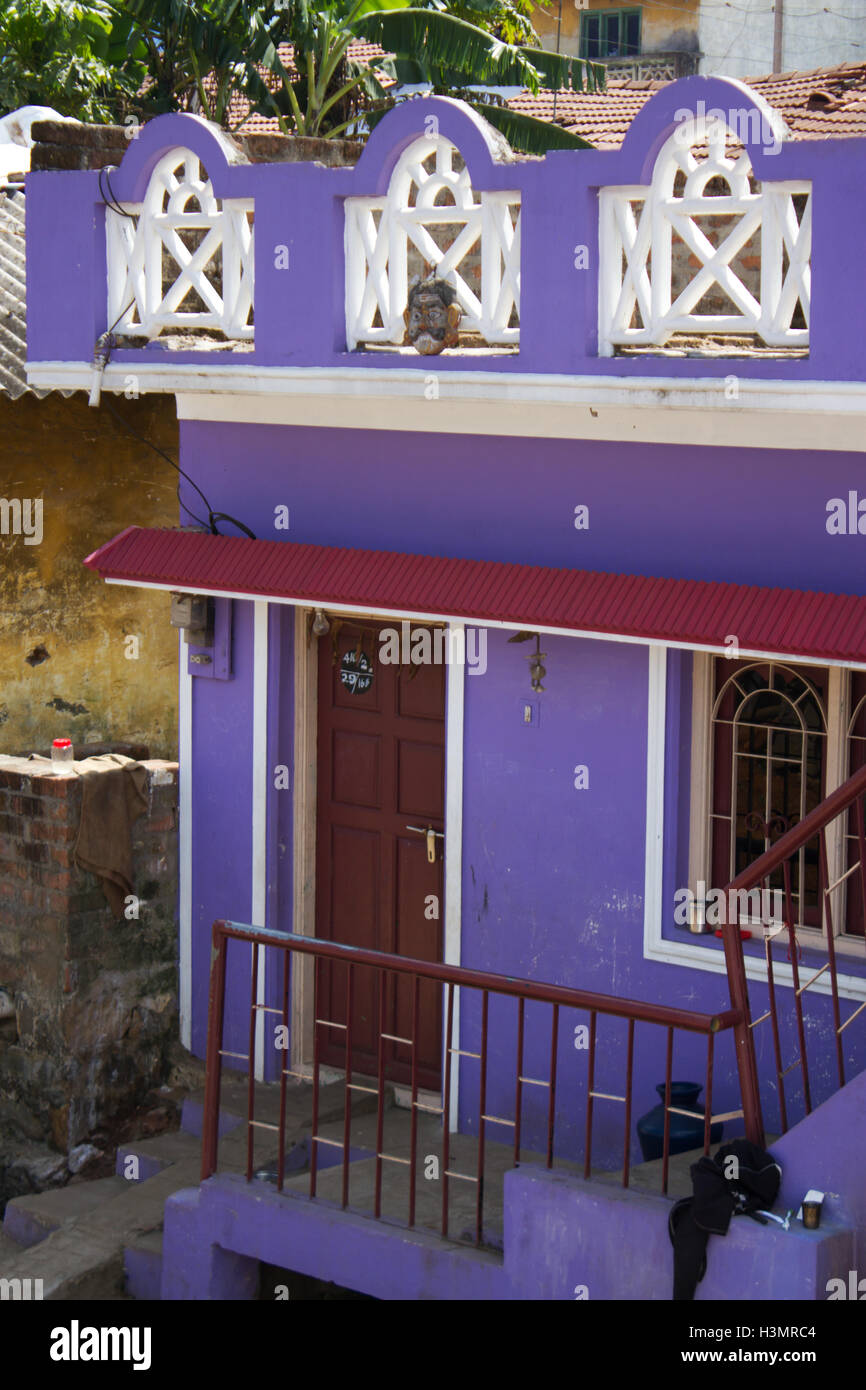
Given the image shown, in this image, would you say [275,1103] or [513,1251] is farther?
[275,1103]

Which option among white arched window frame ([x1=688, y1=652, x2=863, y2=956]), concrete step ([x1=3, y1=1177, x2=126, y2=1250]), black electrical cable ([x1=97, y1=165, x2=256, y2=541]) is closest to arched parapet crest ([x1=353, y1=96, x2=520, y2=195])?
black electrical cable ([x1=97, y1=165, x2=256, y2=541])

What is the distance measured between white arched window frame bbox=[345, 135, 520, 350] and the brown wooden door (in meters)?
1.77

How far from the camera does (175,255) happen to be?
302 inches

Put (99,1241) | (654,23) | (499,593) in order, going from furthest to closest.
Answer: (654,23) < (99,1241) < (499,593)

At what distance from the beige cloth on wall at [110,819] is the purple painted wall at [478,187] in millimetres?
2076

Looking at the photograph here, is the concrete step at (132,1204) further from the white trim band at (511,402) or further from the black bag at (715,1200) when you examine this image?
the white trim band at (511,402)

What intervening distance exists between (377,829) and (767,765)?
2.15 meters

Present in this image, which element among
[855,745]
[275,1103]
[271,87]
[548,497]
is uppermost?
[271,87]

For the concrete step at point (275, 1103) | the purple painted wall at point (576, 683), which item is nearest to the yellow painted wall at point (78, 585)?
the purple painted wall at point (576, 683)

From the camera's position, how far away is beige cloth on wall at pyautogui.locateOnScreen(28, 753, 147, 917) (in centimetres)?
850

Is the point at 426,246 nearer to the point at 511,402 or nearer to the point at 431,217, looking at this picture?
the point at 431,217

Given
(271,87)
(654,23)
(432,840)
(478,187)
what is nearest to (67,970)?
(432,840)

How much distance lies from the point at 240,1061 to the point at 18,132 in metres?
7.78

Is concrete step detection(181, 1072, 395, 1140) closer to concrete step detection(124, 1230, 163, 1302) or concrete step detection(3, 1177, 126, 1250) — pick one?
concrete step detection(3, 1177, 126, 1250)
